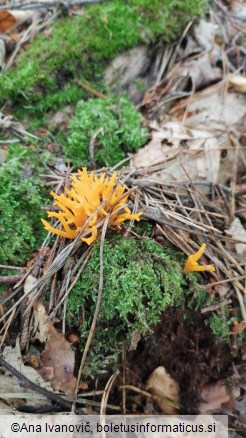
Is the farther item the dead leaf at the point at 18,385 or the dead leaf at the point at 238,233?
the dead leaf at the point at 238,233

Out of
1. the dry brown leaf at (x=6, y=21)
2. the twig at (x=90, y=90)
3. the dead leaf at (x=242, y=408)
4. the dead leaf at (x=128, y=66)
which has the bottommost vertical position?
the dead leaf at (x=242, y=408)

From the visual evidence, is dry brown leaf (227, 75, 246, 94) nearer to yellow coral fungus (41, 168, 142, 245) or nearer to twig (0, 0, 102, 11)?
twig (0, 0, 102, 11)

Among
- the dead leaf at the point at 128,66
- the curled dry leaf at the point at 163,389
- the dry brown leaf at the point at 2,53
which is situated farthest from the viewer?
the dead leaf at the point at 128,66

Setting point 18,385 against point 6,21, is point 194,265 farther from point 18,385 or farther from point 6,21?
point 6,21

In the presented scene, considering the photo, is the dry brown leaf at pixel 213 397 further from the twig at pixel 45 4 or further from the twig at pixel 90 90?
the twig at pixel 45 4

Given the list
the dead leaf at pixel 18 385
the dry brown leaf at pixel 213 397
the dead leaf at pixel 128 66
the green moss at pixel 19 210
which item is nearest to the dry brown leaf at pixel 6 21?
the dead leaf at pixel 128 66

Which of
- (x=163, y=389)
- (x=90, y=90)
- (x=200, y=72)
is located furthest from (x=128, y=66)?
(x=163, y=389)
